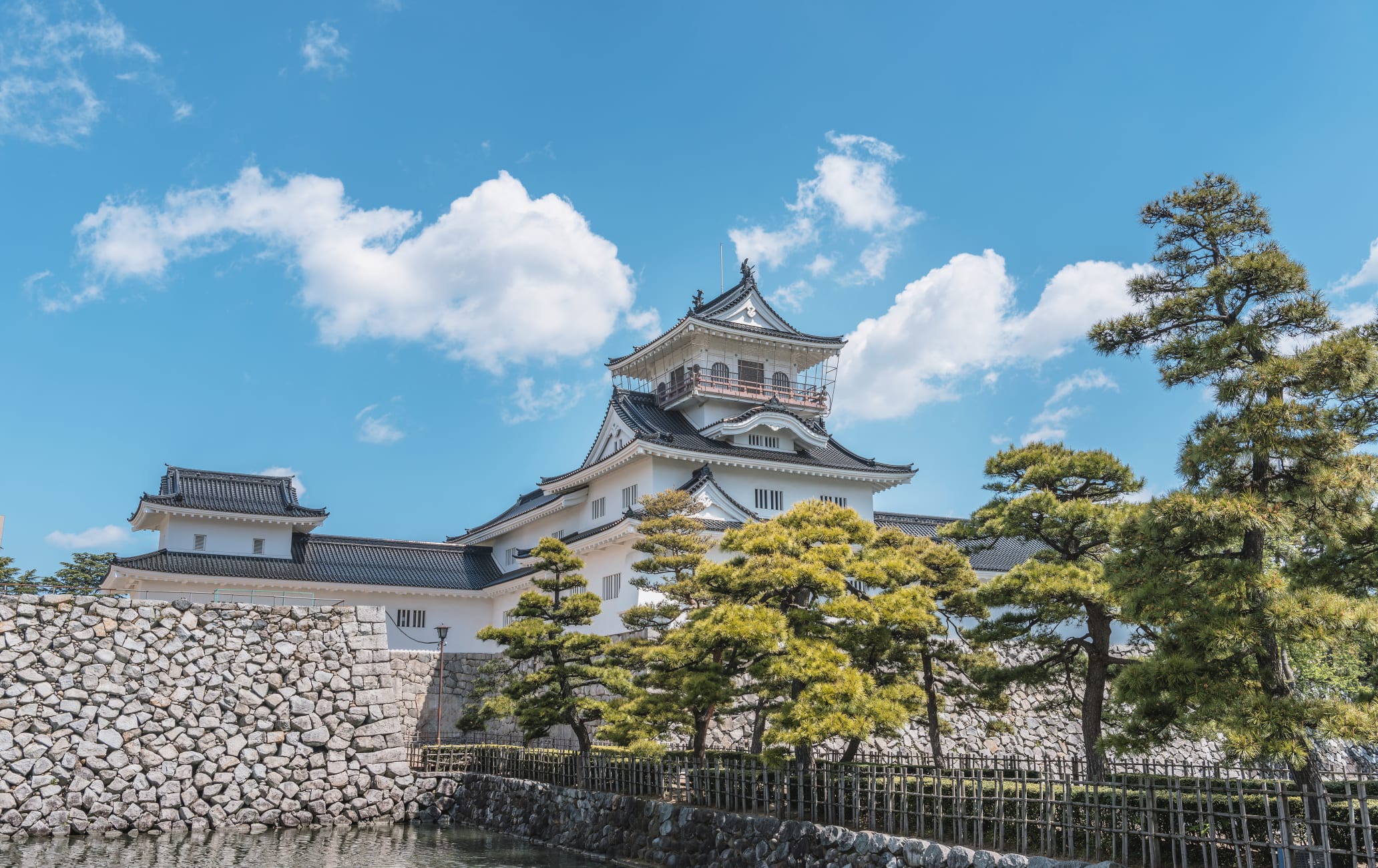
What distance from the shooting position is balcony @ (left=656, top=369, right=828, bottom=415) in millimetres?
30078

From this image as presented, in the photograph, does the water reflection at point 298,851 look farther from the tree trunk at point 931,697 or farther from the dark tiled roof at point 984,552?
the dark tiled roof at point 984,552

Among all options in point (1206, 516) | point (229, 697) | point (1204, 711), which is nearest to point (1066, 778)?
point (1204, 711)

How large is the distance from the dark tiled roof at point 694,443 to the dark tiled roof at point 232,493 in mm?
7908

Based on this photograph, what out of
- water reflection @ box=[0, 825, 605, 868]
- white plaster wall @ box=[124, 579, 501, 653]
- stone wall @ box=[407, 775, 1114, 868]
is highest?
white plaster wall @ box=[124, 579, 501, 653]

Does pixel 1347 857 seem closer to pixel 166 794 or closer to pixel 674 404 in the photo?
pixel 166 794

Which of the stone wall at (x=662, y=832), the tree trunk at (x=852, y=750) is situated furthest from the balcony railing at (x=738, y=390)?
the tree trunk at (x=852, y=750)

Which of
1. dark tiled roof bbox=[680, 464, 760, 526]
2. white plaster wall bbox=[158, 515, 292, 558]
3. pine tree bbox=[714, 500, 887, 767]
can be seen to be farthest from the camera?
white plaster wall bbox=[158, 515, 292, 558]

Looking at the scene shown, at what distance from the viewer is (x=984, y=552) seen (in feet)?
93.9

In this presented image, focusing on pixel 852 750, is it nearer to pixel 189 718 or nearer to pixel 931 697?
pixel 931 697

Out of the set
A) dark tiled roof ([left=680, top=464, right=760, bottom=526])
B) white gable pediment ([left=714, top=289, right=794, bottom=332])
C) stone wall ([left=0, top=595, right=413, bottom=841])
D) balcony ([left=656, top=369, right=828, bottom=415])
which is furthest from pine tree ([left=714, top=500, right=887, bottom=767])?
white gable pediment ([left=714, top=289, right=794, bottom=332])

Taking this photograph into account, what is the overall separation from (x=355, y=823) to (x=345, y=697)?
2.50m

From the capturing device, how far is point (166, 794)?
714 inches

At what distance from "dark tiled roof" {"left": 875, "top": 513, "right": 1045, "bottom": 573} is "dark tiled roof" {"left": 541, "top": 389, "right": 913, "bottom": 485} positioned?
2.25 m

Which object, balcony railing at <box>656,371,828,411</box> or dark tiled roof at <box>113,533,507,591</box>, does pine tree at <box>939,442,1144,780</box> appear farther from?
dark tiled roof at <box>113,533,507,591</box>
